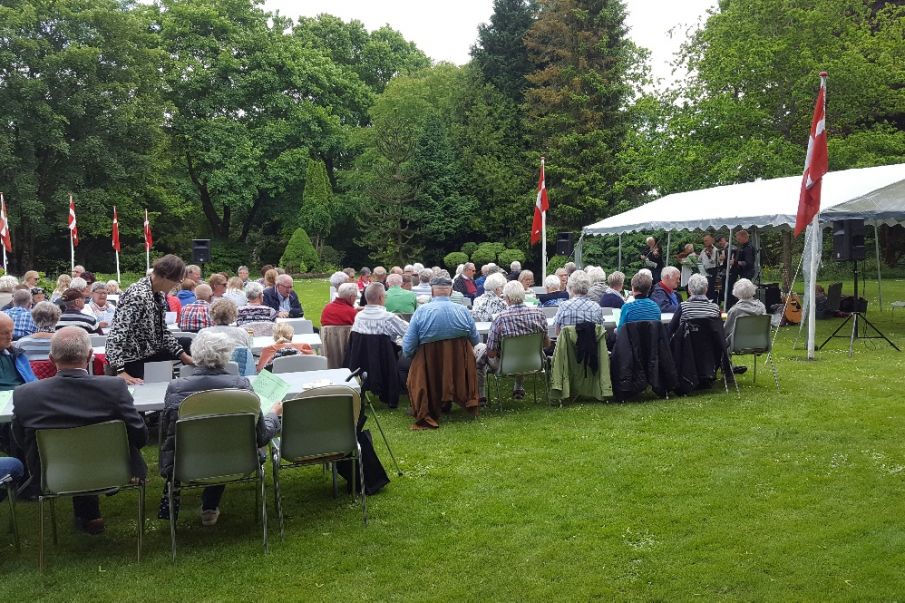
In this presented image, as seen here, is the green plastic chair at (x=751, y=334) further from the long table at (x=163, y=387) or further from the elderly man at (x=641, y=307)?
the long table at (x=163, y=387)

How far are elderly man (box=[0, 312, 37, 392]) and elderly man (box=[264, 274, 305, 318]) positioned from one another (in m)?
4.96

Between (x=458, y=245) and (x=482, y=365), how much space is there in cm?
2319

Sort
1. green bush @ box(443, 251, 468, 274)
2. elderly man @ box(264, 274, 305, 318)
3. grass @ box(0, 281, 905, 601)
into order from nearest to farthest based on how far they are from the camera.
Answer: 1. grass @ box(0, 281, 905, 601)
2. elderly man @ box(264, 274, 305, 318)
3. green bush @ box(443, 251, 468, 274)

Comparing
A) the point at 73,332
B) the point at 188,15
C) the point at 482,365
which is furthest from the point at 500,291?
the point at 188,15

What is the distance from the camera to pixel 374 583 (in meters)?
3.91

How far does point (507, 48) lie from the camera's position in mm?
31859

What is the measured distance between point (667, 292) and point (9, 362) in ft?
23.8

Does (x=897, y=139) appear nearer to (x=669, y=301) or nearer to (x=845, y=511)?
(x=669, y=301)

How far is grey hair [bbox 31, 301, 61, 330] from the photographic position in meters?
6.20

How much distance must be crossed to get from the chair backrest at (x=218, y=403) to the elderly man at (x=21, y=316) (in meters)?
4.11

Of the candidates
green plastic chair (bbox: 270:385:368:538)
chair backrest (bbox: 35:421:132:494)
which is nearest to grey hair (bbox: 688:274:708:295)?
green plastic chair (bbox: 270:385:368:538)

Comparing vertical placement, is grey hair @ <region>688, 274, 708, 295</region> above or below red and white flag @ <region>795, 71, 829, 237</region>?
below

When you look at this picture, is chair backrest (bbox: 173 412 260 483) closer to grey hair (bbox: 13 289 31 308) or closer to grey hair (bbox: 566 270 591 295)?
grey hair (bbox: 566 270 591 295)

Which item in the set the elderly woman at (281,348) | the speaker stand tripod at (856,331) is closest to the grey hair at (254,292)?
the elderly woman at (281,348)
